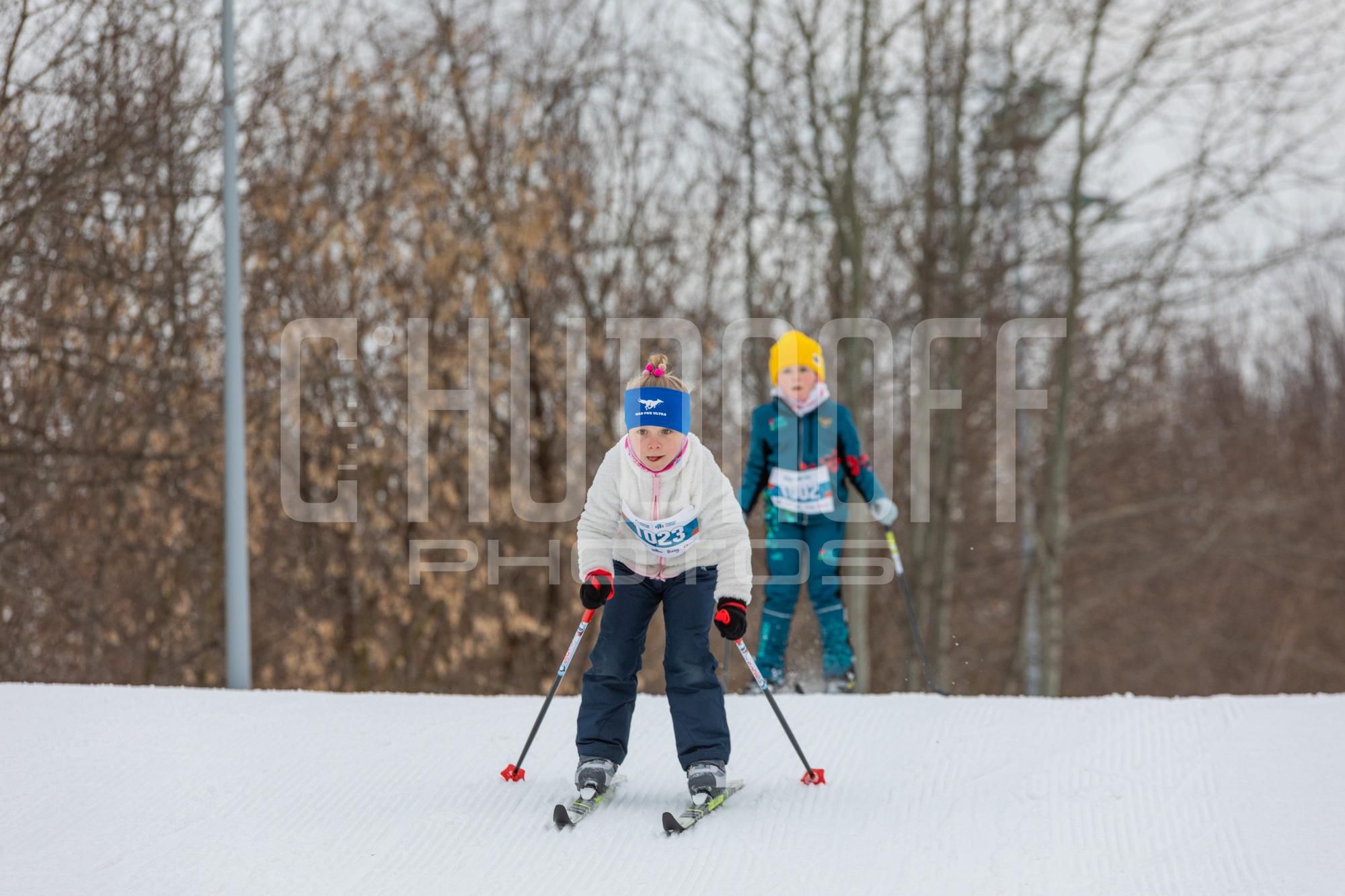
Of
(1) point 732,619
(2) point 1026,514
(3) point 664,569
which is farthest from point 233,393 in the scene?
(2) point 1026,514

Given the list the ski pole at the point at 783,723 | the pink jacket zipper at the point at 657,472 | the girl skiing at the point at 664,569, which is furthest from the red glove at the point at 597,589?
the ski pole at the point at 783,723

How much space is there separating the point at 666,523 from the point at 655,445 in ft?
0.92

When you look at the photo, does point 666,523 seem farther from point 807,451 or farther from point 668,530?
point 807,451

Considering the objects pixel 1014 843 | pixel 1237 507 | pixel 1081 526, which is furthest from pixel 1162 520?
pixel 1014 843

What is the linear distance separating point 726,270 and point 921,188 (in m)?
2.60

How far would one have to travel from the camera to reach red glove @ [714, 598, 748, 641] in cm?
439

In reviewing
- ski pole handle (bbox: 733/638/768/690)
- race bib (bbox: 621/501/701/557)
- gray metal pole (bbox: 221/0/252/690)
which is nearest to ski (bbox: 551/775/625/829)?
ski pole handle (bbox: 733/638/768/690)

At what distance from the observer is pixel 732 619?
4.40 meters

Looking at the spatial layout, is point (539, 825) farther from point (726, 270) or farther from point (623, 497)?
point (726, 270)

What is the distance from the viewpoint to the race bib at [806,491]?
22.6 feet

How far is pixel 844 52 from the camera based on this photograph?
14508mm

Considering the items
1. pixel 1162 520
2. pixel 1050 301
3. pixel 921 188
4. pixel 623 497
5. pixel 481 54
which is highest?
pixel 481 54

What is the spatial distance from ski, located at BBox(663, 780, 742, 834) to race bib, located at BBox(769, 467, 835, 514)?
2.39 metres

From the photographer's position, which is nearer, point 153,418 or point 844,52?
point 153,418
